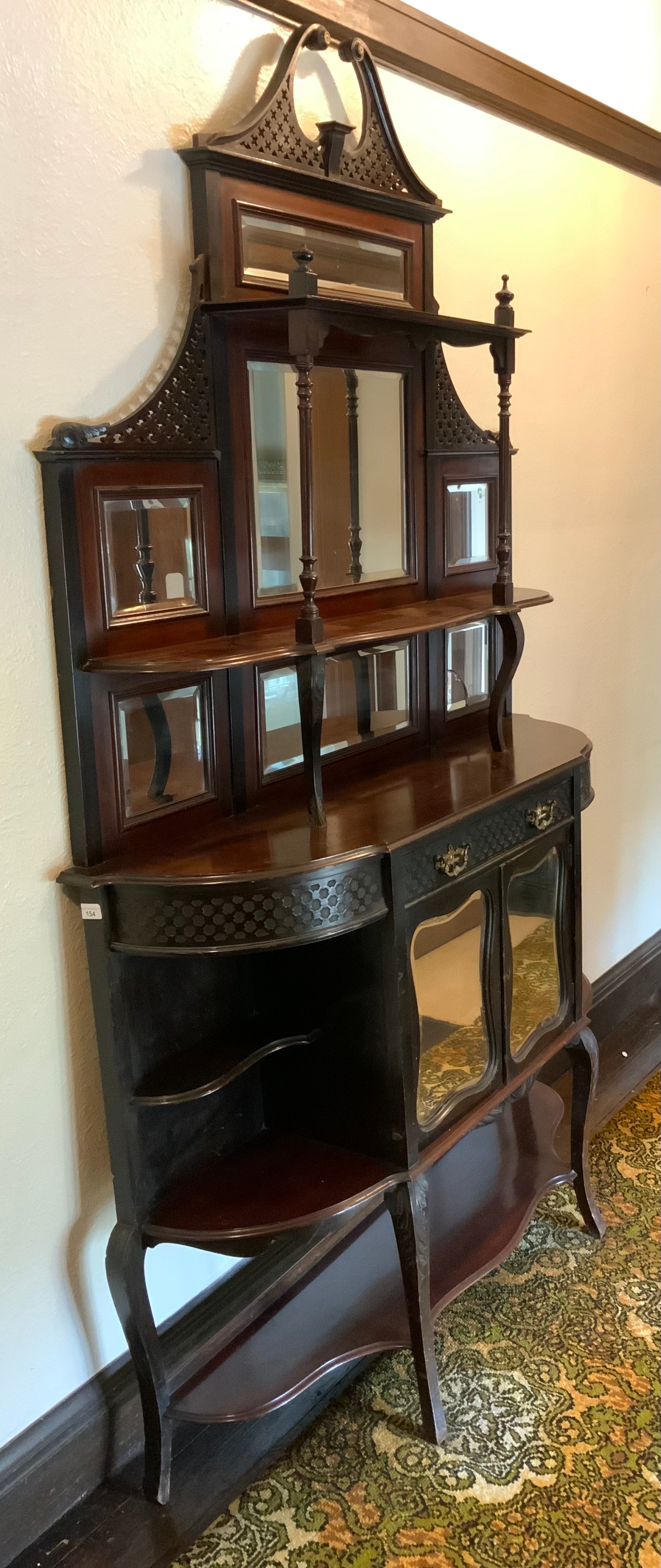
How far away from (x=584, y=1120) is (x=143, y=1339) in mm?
1002

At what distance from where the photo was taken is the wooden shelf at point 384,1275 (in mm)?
1760

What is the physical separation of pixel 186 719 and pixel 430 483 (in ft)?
2.38

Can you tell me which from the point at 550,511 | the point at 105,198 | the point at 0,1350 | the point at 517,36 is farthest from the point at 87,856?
the point at 517,36

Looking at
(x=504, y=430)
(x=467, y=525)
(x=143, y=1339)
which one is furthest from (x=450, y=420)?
(x=143, y=1339)

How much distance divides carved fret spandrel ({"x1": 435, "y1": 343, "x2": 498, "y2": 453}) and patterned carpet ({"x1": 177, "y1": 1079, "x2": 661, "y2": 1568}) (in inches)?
60.7

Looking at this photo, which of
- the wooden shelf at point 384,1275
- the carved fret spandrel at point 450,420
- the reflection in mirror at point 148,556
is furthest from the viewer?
the carved fret spandrel at point 450,420

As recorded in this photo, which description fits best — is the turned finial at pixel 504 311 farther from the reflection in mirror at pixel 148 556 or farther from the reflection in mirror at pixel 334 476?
the reflection in mirror at pixel 148 556

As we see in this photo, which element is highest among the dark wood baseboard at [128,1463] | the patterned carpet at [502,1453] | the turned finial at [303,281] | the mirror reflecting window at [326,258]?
the mirror reflecting window at [326,258]

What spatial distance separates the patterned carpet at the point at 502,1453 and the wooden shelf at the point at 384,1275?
15 cm

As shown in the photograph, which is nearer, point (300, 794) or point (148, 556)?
point (148, 556)

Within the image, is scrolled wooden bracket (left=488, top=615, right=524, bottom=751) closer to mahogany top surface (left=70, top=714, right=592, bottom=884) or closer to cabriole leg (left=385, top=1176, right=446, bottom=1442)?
mahogany top surface (left=70, top=714, right=592, bottom=884)

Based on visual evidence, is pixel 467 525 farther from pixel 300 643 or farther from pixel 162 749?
pixel 162 749

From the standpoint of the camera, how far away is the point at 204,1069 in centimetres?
171

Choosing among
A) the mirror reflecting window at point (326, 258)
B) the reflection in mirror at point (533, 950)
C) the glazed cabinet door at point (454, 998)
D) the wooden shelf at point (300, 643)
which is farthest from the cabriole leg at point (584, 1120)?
the mirror reflecting window at point (326, 258)
